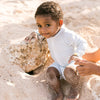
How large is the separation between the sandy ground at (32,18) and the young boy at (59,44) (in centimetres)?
71

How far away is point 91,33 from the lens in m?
3.29

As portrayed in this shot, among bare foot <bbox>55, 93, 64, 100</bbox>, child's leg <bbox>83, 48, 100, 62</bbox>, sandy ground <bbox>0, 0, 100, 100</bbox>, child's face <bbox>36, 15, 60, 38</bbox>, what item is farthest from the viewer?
sandy ground <bbox>0, 0, 100, 100</bbox>

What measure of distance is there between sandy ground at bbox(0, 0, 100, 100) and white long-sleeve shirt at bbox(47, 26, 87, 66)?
671mm

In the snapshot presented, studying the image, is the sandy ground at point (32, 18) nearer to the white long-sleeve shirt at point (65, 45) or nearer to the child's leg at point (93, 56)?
the child's leg at point (93, 56)

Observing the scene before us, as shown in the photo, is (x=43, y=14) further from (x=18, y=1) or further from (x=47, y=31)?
(x=18, y=1)

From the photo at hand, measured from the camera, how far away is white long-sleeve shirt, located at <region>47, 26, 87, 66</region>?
2.25m

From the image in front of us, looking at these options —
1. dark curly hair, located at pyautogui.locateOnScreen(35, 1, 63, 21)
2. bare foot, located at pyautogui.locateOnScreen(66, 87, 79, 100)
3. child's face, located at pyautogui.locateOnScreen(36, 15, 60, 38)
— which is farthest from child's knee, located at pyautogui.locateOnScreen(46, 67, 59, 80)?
dark curly hair, located at pyautogui.locateOnScreen(35, 1, 63, 21)

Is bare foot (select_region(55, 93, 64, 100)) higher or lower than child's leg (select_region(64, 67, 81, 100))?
lower

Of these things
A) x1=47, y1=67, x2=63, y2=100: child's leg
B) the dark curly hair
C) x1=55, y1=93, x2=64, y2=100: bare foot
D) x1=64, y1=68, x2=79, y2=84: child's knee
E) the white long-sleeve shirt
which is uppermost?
the dark curly hair

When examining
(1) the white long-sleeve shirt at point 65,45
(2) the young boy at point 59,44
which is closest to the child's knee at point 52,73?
(2) the young boy at point 59,44

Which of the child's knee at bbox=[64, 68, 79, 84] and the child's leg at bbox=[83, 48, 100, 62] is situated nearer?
the child's knee at bbox=[64, 68, 79, 84]

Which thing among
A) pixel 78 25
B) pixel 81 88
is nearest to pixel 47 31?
pixel 81 88

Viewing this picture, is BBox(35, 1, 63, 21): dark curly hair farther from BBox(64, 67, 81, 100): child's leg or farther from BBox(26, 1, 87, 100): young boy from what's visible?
BBox(64, 67, 81, 100): child's leg

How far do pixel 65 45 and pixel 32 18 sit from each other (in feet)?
5.15
